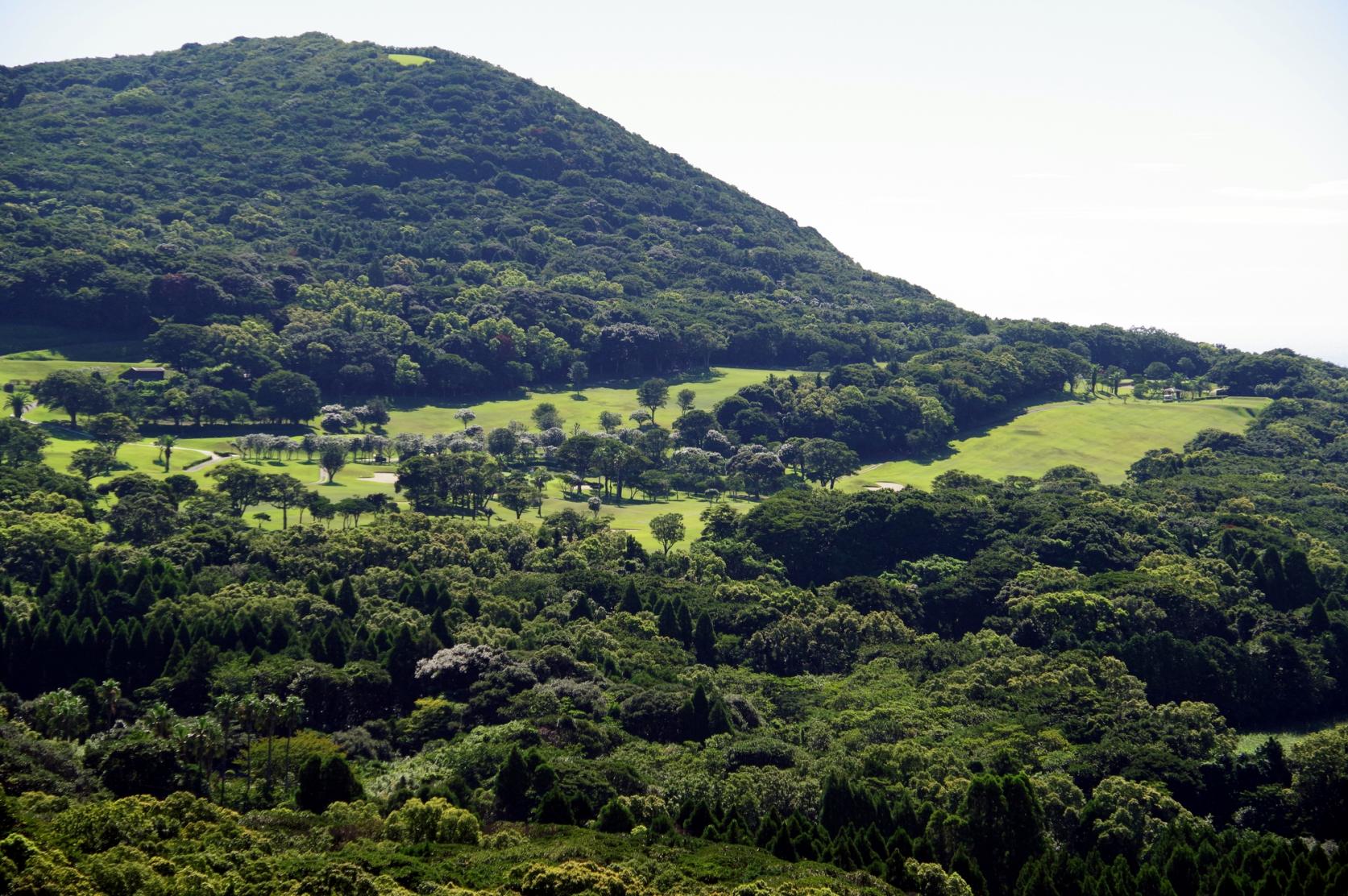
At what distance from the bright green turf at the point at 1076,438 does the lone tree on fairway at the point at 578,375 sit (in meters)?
47.7

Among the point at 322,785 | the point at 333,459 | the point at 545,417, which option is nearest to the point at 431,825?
the point at 322,785

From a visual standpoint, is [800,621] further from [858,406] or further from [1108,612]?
[858,406]

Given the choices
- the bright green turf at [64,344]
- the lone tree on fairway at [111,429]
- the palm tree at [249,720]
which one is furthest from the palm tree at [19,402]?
the palm tree at [249,720]

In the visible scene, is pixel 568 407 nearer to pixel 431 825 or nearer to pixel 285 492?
pixel 285 492

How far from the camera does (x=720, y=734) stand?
249ft

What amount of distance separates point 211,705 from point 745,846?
34.3 m

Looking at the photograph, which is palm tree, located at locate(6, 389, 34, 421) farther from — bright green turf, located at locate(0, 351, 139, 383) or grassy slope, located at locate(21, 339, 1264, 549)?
bright green turf, located at locate(0, 351, 139, 383)

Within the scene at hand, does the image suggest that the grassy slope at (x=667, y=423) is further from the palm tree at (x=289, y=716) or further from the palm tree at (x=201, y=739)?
the palm tree at (x=201, y=739)

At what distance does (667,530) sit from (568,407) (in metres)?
61.0

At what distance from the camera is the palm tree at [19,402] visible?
465ft

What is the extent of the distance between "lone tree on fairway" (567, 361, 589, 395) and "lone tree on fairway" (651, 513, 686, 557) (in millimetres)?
70346

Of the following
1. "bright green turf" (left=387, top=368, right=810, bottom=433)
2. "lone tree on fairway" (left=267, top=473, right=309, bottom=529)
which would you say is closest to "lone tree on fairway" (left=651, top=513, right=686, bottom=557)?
"lone tree on fairway" (left=267, top=473, right=309, bottom=529)

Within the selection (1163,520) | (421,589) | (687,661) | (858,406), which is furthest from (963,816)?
(858,406)

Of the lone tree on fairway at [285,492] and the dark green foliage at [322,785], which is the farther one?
the lone tree on fairway at [285,492]
